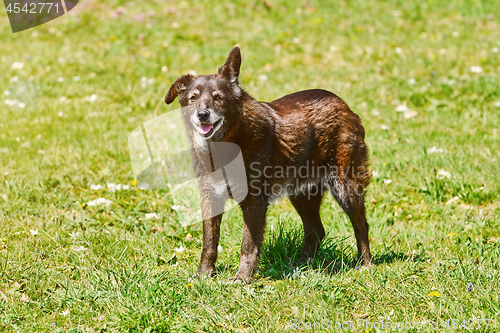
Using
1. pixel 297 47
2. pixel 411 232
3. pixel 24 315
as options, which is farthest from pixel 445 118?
pixel 24 315

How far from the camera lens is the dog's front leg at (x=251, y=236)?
358 centimetres

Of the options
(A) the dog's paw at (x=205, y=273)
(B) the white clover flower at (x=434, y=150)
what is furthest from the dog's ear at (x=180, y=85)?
(B) the white clover flower at (x=434, y=150)

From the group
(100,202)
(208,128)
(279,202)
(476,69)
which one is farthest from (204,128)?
(476,69)

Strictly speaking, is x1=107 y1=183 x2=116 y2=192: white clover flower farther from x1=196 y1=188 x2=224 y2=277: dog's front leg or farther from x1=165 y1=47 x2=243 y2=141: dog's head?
x1=165 y1=47 x2=243 y2=141: dog's head

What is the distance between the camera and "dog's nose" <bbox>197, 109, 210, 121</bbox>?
3.24 m

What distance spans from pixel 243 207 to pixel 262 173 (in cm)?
29

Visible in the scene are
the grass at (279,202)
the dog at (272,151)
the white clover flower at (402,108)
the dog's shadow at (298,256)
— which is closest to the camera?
the grass at (279,202)

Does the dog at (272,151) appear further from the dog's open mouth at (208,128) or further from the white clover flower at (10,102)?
the white clover flower at (10,102)

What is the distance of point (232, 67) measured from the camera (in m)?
3.56

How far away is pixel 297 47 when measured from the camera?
363 inches

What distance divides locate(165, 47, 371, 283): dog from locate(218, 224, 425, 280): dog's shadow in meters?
0.10

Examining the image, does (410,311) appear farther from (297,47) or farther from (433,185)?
(297,47)

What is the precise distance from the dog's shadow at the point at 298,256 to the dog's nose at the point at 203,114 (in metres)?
1.19

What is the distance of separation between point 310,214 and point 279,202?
967 mm
